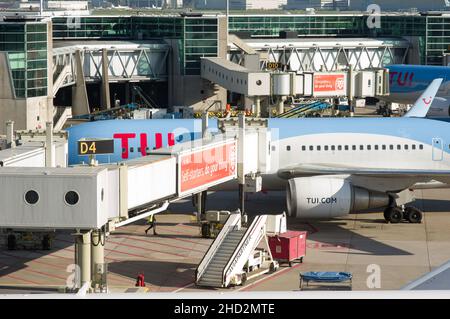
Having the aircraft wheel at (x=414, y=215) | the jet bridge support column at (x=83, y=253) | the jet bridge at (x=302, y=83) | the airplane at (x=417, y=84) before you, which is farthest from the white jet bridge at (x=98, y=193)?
the airplane at (x=417, y=84)

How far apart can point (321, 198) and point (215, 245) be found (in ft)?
29.0

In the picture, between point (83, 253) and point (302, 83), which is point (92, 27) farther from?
point (83, 253)

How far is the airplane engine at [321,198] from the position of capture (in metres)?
43.8

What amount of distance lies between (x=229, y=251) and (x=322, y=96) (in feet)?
135

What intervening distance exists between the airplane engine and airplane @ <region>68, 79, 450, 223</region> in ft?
0.92

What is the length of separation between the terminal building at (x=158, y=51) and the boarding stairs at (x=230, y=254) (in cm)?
3860

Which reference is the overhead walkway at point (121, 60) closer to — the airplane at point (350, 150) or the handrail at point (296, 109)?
the handrail at point (296, 109)

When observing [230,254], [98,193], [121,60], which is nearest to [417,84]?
[121,60]
